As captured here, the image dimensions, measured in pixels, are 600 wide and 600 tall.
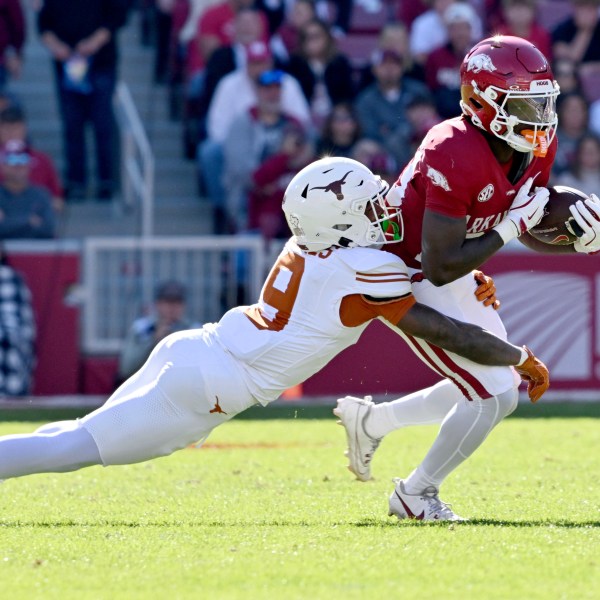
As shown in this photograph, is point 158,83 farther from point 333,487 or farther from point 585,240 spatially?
point 585,240

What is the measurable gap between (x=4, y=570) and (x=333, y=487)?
94.0 inches

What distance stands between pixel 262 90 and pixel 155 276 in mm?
2019

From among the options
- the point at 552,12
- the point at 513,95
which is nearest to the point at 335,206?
the point at 513,95

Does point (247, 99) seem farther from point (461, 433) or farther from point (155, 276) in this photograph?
point (461, 433)

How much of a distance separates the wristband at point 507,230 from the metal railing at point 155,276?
19.9 ft

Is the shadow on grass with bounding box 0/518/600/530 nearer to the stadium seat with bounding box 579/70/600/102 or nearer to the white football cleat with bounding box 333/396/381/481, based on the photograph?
the white football cleat with bounding box 333/396/381/481

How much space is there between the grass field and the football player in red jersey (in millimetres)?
409

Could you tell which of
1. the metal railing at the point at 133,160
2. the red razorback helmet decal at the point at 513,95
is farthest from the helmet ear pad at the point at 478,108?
the metal railing at the point at 133,160

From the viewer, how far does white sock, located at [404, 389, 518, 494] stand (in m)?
5.39

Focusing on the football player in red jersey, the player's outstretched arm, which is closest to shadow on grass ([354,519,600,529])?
the football player in red jersey

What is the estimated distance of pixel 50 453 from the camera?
5.26 meters

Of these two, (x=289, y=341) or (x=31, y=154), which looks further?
(x=31, y=154)

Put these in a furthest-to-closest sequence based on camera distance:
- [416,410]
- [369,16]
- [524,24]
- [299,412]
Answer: [369,16] < [524,24] < [299,412] < [416,410]

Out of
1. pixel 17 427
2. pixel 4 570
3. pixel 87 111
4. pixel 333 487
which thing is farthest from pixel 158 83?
pixel 4 570
